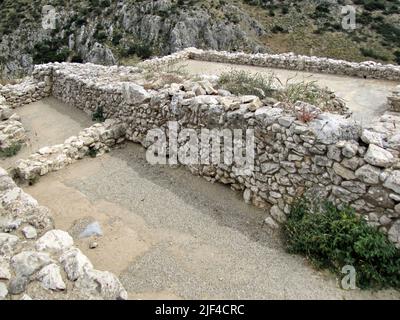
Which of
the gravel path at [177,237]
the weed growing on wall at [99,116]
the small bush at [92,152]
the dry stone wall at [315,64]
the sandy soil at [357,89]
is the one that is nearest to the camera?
the gravel path at [177,237]

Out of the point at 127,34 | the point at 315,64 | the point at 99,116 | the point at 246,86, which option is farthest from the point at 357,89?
the point at 127,34

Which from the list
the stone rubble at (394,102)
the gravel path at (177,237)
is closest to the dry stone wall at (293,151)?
the gravel path at (177,237)

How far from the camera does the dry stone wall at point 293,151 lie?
4.68m

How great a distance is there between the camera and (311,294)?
4.48 m

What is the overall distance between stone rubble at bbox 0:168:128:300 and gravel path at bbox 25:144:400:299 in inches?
24.1

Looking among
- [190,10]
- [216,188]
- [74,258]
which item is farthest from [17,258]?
[190,10]

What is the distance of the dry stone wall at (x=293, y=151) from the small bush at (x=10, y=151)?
3800 mm

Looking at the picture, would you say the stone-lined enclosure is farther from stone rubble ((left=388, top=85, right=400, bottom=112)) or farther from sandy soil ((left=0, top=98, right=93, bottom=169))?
stone rubble ((left=388, top=85, right=400, bottom=112))

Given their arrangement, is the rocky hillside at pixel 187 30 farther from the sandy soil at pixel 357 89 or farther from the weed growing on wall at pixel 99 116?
the weed growing on wall at pixel 99 116

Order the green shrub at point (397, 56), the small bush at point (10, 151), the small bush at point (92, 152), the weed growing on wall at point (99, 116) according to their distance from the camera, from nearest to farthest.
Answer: the small bush at point (92, 152)
the small bush at point (10, 151)
the weed growing on wall at point (99, 116)
the green shrub at point (397, 56)

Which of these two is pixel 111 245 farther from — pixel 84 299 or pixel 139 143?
pixel 139 143

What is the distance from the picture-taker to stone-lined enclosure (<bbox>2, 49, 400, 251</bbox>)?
15.4ft

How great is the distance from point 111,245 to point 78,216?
119 centimetres

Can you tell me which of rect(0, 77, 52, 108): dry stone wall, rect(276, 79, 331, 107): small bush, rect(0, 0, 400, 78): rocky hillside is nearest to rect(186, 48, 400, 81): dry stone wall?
rect(276, 79, 331, 107): small bush
